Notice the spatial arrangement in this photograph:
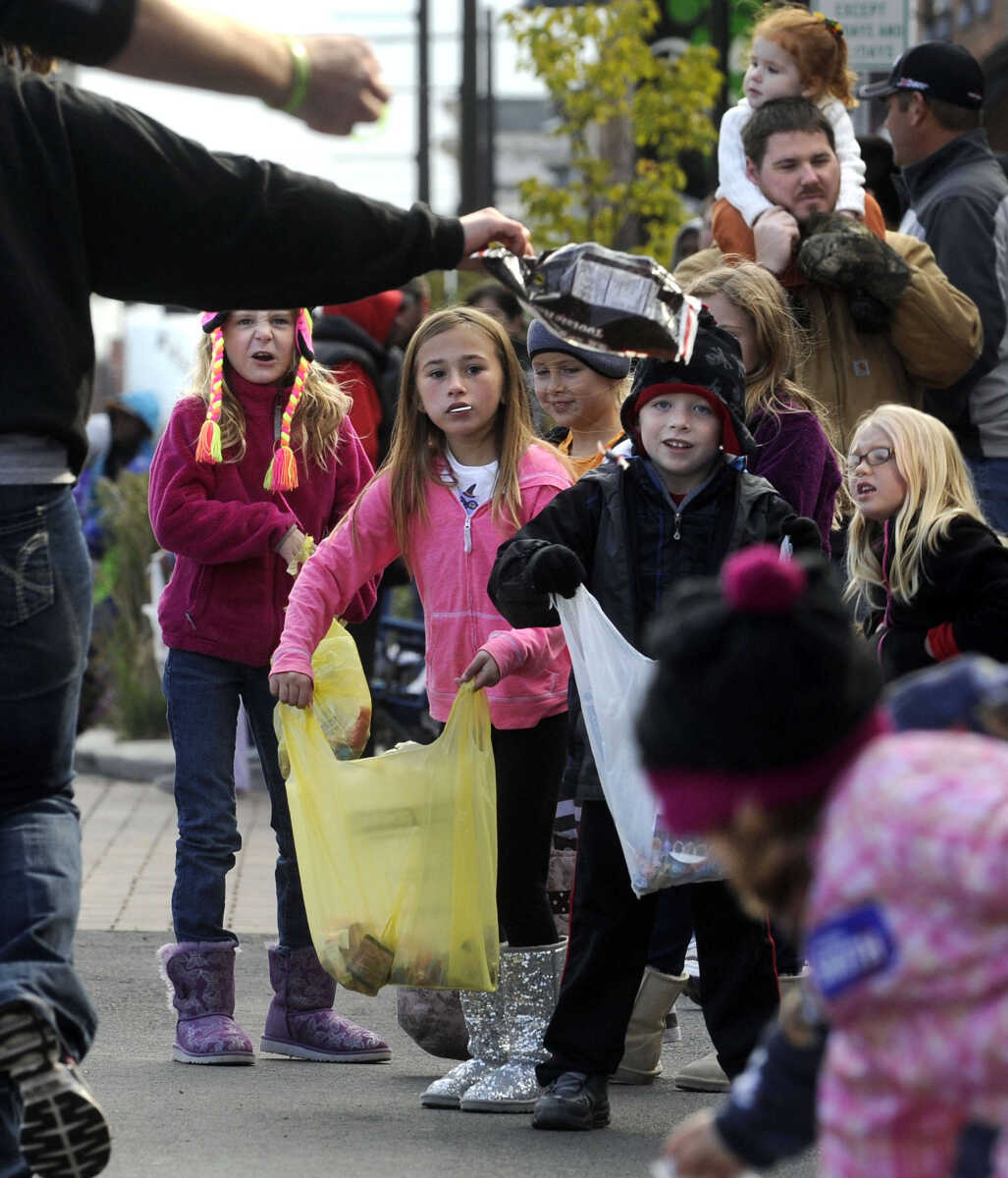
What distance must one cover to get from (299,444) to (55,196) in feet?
7.30

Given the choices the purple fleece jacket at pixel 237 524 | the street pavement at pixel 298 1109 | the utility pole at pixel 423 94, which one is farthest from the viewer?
the utility pole at pixel 423 94

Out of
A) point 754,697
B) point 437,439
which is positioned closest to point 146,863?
point 437,439

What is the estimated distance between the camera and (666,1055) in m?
5.48

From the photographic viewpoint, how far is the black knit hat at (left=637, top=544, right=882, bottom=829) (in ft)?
7.81

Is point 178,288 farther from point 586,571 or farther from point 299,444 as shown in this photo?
point 299,444

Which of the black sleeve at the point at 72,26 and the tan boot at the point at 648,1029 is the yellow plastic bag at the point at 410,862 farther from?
the black sleeve at the point at 72,26

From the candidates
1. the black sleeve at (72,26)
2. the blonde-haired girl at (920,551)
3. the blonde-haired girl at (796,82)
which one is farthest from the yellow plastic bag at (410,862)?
the blonde-haired girl at (796,82)

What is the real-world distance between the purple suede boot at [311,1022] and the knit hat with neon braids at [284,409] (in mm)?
1216

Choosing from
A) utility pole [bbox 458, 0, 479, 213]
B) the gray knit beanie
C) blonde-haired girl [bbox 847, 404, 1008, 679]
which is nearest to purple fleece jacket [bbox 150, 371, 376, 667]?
the gray knit beanie

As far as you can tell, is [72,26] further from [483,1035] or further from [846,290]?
[846,290]

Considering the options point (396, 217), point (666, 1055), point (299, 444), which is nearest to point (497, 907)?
point (666, 1055)

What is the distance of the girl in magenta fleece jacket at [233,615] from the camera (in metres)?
5.41

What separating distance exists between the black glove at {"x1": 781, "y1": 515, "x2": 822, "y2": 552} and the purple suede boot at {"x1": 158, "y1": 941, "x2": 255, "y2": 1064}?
1802 mm

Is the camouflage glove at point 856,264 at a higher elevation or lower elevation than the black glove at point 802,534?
higher
